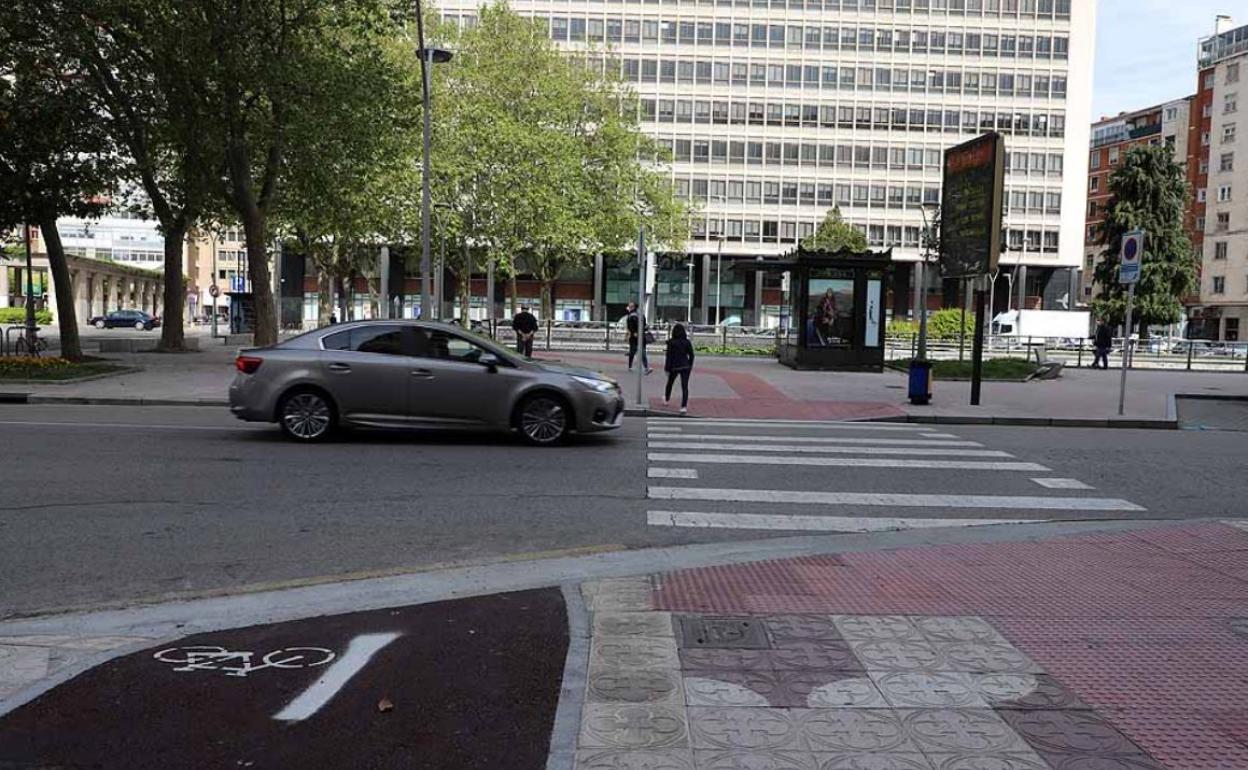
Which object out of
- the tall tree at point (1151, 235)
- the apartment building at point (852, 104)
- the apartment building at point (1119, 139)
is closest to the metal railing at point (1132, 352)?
the tall tree at point (1151, 235)

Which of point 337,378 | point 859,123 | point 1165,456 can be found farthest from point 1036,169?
point 337,378

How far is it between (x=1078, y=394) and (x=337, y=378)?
17.1m

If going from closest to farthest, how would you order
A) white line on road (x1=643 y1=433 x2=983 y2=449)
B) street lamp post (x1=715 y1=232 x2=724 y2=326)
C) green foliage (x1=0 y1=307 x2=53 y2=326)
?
1. white line on road (x1=643 y1=433 x2=983 y2=449)
2. green foliage (x1=0 y1=307 x2=53 y2=326)
3. street lamp post (x1=715 y1=232 x2=724 y2=326)

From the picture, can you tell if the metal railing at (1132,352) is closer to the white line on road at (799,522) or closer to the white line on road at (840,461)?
the white line on road at (840,461)

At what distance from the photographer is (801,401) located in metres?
19.2

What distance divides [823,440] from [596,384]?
3.39m

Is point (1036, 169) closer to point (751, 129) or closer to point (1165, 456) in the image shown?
point (751, 129)

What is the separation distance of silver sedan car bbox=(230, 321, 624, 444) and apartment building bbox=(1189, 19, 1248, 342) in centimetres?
8060

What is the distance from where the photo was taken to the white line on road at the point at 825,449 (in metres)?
12.5

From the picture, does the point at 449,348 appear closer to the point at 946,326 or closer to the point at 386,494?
the point at 386,494

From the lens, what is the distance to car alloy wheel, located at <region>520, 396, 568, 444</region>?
1233 cm

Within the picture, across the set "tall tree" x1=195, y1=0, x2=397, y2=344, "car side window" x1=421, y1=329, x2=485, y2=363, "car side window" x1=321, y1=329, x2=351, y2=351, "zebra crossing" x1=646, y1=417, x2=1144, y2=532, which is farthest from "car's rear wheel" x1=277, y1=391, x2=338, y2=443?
"tall tree" x1=195, y1=0, x2=397, y2=344

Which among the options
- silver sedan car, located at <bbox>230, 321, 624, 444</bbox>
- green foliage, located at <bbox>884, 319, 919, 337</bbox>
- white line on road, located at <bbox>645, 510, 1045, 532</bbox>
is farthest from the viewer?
green foliage, located at <bbox>884, 319, 919, 337</bbox>

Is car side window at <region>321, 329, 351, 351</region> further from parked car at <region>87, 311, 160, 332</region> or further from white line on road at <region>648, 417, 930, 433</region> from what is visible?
parked car at <region>87, 311, 160, 332</region>
